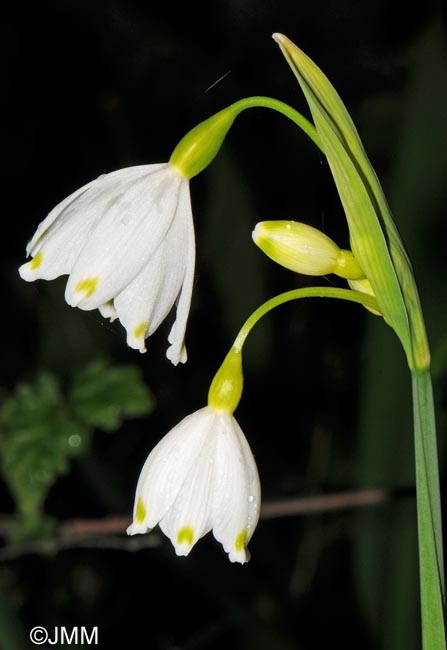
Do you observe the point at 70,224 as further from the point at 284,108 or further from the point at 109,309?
the point at 284,108

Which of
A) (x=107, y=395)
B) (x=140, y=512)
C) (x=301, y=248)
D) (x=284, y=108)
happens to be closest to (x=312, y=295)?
(x=301, y=248)

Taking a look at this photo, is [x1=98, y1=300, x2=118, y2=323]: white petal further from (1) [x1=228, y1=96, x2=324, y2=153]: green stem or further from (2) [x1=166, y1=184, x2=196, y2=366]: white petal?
(1) [x1=228, y1=96, x2=324, y2=153]: green stem

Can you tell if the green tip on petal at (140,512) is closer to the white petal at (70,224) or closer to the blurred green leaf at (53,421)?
the white petal at (70,224)

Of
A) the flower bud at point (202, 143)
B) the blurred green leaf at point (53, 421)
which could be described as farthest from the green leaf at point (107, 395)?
the flower bud at point (202, 143)

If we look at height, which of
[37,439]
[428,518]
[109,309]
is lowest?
[428,518]

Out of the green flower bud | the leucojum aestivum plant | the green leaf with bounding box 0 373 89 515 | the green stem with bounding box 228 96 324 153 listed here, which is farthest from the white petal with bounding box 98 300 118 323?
the green leaf with bounding box 0 373 89 515

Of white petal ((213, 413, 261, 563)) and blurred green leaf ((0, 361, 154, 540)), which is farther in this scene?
blurred green leaf ((0, 361, 154, 540))

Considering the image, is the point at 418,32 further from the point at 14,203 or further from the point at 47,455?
the point at 47,455

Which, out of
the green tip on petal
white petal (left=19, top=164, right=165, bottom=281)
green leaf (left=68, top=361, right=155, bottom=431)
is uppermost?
green leaf (left=68, top=361, right=155, bottom=431)
